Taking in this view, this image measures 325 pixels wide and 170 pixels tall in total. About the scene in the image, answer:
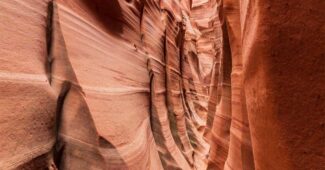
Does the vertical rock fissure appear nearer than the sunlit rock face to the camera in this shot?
No

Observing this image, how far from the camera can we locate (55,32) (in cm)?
174

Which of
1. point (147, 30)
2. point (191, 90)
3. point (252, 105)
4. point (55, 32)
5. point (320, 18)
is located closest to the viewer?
point (320, 18)

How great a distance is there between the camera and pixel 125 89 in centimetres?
244

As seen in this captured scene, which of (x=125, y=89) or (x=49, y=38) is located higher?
(x=49, y=38)

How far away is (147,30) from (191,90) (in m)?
3.55

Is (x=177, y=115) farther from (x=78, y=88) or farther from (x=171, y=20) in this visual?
(x=78, y=88)

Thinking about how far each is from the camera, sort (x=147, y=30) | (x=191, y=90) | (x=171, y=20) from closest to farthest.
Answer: (x=147, y=30), (x=171, y=20), (x=191, y=90)

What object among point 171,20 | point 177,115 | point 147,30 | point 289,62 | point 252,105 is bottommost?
point 177,115

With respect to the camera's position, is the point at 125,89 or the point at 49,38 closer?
the point at 49,38

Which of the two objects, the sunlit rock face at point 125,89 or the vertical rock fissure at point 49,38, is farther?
the vertical rock fissure at point 49,38

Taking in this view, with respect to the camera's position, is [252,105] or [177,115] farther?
[177,115]

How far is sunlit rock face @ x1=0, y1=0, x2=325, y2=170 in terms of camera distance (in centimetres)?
98

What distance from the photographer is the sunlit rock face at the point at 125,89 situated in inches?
38.7

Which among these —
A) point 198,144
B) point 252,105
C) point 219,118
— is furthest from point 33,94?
point 198,144
